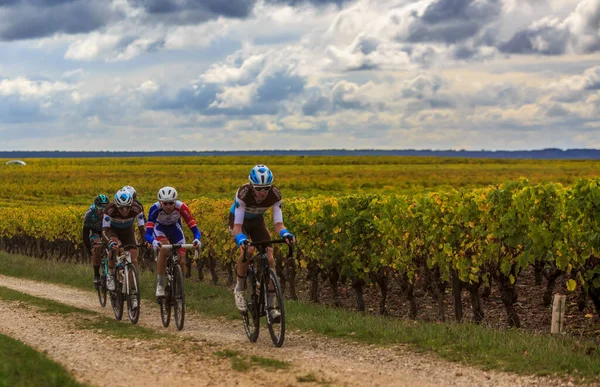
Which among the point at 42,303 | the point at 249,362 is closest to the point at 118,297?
the point at 42,303

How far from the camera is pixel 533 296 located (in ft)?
55.0

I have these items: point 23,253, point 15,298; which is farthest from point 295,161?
point 15,298

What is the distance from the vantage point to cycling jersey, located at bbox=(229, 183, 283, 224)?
11250 millimetres

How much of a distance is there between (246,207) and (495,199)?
4657mm

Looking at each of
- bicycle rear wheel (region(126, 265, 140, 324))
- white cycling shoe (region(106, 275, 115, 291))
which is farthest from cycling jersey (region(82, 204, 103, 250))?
bicycle rear wheel (region(126, 265, 140, 324))

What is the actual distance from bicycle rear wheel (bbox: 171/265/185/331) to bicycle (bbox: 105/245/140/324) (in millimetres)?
1118

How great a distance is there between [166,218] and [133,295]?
1.55 meters

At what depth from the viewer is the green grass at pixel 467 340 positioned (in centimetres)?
956

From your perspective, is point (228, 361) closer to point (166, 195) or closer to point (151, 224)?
point (166, 195)

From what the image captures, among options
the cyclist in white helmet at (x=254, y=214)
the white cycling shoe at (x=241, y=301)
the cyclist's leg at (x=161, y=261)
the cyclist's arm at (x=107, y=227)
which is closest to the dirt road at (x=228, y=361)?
the white cycling shoe at (x=241, y=301)

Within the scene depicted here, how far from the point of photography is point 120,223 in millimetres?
15359

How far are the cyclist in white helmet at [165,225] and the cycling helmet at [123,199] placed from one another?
1.05 m

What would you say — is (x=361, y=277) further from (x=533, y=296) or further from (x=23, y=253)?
(x=23, y=253)

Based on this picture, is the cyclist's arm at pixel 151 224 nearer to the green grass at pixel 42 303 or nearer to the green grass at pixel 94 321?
the green grass at pixel 94 321
